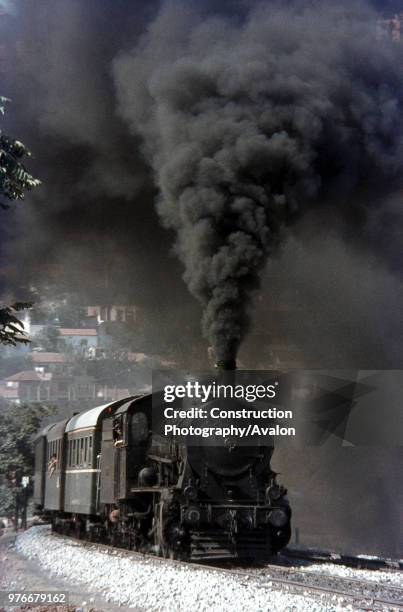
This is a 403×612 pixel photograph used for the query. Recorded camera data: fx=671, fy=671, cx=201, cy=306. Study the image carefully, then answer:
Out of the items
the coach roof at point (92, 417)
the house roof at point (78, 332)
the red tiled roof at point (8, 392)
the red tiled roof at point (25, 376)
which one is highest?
the house roof at point (78, 332)

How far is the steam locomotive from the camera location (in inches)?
356

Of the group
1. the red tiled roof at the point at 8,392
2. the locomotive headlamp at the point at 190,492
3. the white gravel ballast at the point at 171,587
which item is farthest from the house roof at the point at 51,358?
the locomotive headlamp at the point at 190,492

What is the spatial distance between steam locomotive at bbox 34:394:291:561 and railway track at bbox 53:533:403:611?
38 cm

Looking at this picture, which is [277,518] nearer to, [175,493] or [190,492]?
[190,492]

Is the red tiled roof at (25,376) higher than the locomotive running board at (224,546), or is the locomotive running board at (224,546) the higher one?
the red tiled roof at (25,376)

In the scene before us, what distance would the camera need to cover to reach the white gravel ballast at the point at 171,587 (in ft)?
20.2

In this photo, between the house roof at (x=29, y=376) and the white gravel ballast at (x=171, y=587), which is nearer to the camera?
the white gravel ballast at (x=171, y=587)

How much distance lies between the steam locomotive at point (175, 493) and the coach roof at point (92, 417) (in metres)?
0.02

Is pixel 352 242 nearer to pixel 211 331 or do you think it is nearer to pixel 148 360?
pixel 211 331

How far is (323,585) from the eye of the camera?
295 inches

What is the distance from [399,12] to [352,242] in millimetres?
5266

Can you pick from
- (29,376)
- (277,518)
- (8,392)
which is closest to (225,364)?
(277,518)

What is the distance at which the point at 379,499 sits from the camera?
16.3 meters

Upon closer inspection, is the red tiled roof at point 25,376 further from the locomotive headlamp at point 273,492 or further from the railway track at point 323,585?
the locomotive headlamp at point 273,492
